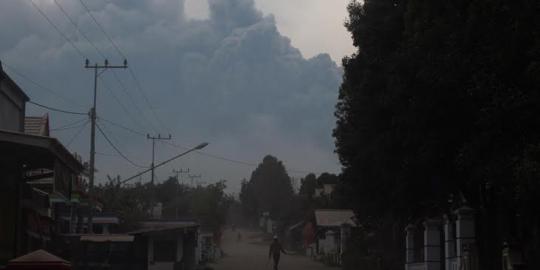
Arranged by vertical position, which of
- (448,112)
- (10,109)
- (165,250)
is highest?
(10,109)

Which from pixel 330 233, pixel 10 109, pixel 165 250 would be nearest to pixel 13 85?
pixel 10 109

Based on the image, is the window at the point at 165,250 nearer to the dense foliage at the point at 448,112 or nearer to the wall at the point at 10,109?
the dense foliage at the point at 448,112

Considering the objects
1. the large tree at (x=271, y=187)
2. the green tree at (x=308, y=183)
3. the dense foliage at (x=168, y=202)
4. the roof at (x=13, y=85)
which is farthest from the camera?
the large tree at (x=271, y=187)

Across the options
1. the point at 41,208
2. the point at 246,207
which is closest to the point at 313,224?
the point at 41,208

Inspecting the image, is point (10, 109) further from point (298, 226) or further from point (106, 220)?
point (298, 226)

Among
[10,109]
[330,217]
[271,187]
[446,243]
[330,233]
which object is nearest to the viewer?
[10,109]

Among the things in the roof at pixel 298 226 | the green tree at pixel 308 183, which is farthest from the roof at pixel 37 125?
the green tree at pixel 308 183

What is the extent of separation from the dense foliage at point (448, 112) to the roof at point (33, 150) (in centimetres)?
634

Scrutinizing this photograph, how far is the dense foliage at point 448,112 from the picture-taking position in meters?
13.1

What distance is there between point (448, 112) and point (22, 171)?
8.76m

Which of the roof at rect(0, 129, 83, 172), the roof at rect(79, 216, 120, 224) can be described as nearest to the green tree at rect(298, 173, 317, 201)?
the roof at rect(79, 216, 120, 224)

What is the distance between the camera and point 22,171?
17938mm

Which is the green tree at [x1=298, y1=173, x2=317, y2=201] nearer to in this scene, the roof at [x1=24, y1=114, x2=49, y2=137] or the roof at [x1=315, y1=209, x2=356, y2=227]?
the roof at [x1=315, y1=209, x2=356, y2=227]

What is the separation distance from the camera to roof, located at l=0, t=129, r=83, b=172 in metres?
14.0
